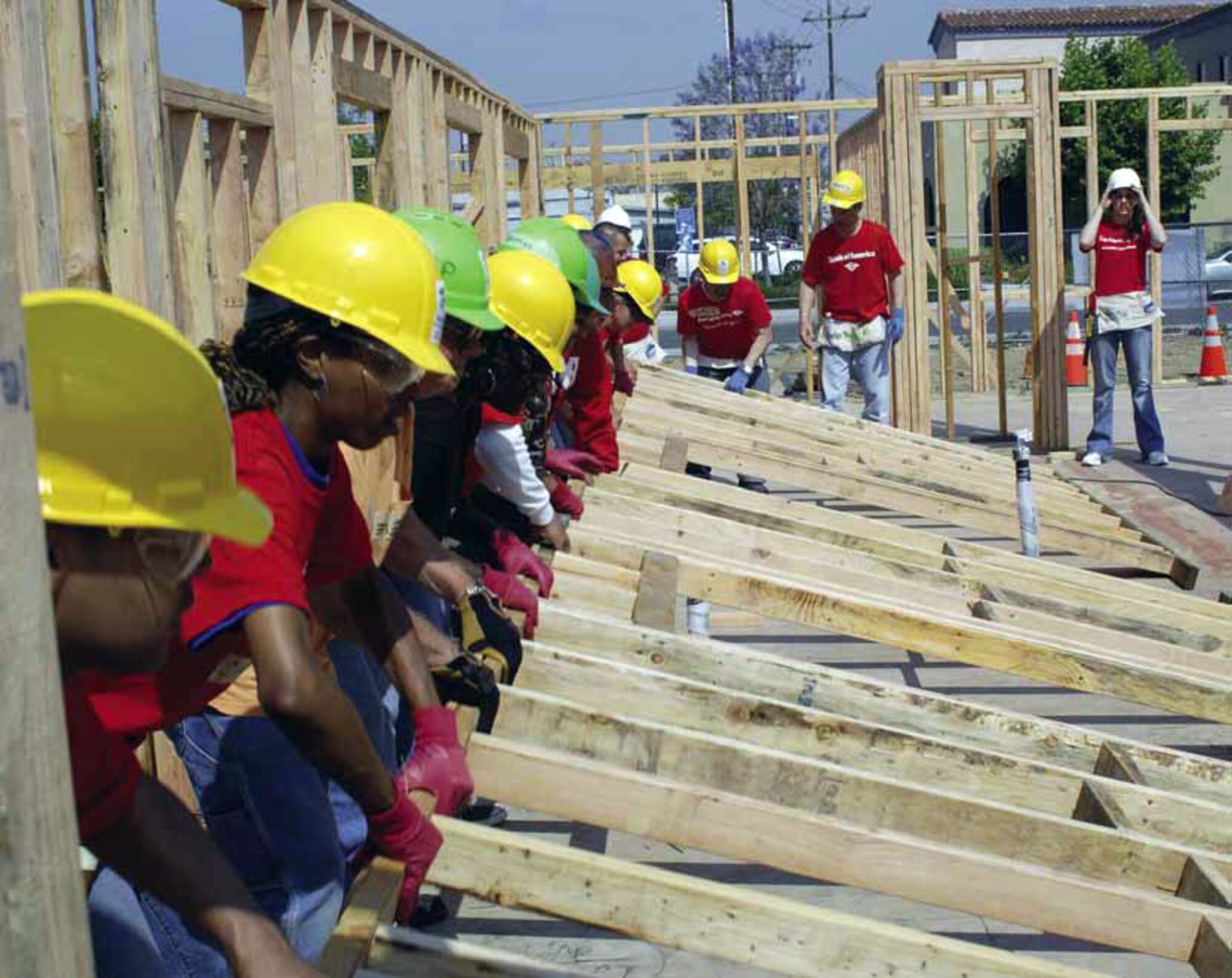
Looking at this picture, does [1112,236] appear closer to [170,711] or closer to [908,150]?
[908,150]

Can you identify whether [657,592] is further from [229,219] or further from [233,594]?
[233,594]

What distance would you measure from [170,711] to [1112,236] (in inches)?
415

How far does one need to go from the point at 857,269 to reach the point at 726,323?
100cm

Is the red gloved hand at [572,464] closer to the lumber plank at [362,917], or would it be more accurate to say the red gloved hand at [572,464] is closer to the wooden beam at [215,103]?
the wooden beam at [215,103]

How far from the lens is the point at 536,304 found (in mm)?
5055

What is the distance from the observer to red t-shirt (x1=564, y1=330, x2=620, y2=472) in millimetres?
6941

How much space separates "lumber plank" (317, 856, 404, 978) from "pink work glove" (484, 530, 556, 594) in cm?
217

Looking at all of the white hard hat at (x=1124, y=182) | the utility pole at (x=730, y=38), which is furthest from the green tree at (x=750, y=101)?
the white hard hat at (x=1124, y=182)

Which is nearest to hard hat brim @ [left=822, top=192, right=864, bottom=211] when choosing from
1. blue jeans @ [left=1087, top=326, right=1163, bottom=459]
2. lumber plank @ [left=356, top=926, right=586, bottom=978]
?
blue jeans @ [left=1087, top=326, right=1163, bottom=459]

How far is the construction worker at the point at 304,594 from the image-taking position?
244cm

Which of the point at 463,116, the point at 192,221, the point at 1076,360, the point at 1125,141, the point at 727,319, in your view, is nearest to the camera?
the point at 192,221

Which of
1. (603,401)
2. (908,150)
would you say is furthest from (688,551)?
(908,150)

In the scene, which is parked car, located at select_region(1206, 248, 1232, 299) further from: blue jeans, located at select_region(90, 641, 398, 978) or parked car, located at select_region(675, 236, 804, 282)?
blue jeans, located at select_region(90, 641, 398, 978)

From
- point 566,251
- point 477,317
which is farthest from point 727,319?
point 477,317
